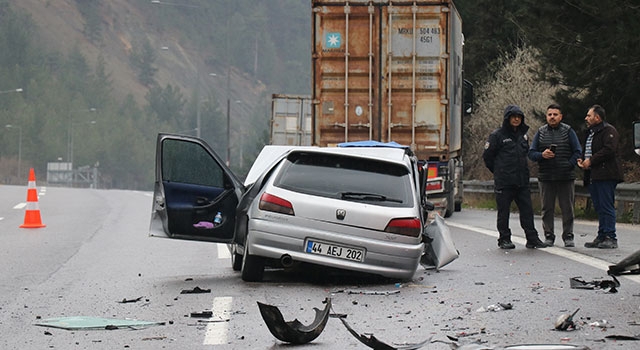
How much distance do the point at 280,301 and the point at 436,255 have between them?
3.30m

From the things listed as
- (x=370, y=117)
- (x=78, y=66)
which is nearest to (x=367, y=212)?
(x=370, y=117)

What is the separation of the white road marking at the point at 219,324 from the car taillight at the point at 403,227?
1.88 m

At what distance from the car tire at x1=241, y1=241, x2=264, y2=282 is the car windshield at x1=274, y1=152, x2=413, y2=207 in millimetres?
707

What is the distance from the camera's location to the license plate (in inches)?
428

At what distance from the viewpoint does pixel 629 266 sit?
736 centimetres

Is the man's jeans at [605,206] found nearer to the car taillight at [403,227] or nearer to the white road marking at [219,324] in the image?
the car taillight at [403,227]

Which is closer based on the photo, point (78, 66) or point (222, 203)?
point (222, 203)

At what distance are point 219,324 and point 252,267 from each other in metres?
2.83

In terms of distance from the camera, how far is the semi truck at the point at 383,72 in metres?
21.5

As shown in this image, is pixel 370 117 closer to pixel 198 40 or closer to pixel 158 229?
pixel 158 229

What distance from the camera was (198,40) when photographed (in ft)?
529

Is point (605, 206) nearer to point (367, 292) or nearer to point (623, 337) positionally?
point (367, 292)

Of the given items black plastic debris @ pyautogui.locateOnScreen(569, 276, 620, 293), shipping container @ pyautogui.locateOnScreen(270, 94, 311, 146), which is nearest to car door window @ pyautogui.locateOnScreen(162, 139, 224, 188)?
black plastic debris @ pyautogui.locateOnScreen(569, 276, 620, 293)

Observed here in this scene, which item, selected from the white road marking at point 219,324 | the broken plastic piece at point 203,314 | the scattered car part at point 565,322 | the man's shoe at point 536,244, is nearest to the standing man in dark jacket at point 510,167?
the man's shoe at point 536,244
